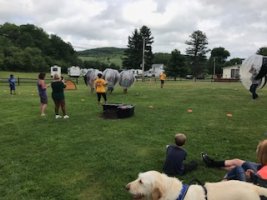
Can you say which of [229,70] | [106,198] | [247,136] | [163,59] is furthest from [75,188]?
[163,59]

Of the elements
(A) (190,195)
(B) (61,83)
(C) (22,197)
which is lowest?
(C) (22,197)

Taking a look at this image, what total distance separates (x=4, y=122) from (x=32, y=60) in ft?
302

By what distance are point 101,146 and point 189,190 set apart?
5901 mm

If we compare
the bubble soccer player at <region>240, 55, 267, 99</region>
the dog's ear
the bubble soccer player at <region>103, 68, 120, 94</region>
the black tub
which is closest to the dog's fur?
the dog's ear

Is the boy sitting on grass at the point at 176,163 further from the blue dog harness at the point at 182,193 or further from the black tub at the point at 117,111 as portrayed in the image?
the black tub at the point at 117,111

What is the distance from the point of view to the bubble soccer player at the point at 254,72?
2114 cm

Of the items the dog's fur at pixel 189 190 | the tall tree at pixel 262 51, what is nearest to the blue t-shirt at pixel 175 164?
the dog's fur at pixel 189 190

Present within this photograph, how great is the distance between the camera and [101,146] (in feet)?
33.2

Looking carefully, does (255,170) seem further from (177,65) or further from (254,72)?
(177,65)

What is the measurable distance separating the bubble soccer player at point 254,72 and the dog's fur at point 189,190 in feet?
59.3

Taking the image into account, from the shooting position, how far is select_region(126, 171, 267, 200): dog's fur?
14.0 feet

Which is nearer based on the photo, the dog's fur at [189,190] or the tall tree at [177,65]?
the dog's fur at [189,190]

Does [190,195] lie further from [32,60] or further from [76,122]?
[32,60]

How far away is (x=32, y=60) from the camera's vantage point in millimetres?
102562
